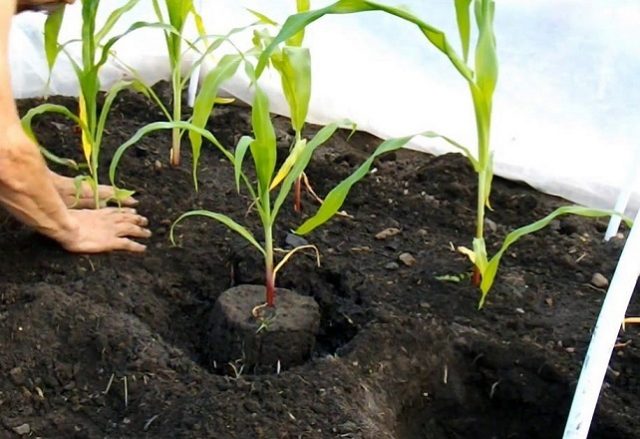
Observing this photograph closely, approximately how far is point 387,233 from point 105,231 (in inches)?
20.2

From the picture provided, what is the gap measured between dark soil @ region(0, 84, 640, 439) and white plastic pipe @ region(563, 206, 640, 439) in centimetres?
24

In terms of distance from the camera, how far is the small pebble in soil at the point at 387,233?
1.80 m

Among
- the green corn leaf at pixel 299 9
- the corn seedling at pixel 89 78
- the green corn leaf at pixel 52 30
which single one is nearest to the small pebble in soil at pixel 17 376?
the corn seedling at pixel 89 78

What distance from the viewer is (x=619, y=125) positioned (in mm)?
2014

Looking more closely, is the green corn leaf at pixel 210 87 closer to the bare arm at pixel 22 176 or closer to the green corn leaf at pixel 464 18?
the bare arm at pixel 22 176

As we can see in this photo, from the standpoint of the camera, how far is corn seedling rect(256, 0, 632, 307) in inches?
52.0

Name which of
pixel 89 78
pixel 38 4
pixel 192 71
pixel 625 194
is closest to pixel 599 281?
pixel 625 194

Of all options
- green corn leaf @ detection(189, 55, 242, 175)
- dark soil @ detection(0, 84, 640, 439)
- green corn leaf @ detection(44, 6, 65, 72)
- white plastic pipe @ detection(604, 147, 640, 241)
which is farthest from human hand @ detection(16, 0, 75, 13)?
white plastic pipe @ detection(604, 147, 640, 241)

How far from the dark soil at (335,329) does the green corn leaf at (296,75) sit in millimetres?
233

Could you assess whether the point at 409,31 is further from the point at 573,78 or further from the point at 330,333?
the point at 330,333

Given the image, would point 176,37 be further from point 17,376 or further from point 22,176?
point 17,376

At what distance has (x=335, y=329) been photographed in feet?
5.24

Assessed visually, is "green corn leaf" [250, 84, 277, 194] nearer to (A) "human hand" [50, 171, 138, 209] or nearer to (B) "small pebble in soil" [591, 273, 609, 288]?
(A) "human hand" [50, 171, 138, 209]

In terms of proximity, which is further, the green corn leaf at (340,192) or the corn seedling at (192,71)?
the corn seedling at (192,71)
